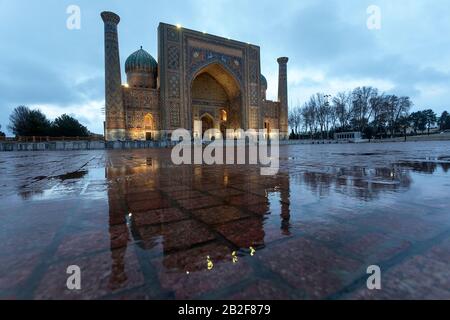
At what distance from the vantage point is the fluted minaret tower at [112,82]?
22.0 metres

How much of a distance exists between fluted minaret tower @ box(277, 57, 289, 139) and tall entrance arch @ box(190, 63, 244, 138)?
690 centimetres

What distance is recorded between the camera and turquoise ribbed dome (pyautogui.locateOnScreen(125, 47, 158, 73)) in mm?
27953

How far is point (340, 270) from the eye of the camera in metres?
0.86

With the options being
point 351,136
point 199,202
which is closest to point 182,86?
point 199,202

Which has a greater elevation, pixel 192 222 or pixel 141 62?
pixel 141 62

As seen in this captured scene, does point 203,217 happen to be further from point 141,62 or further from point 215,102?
point 215,102

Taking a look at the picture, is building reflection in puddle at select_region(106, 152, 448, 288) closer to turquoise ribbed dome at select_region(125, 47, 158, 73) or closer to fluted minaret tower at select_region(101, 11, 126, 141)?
fluted minaret tower at select_region(101, 11, 126, 141)

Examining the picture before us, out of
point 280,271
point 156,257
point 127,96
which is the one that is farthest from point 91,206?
point 127,96

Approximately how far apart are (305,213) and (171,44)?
26.8 m

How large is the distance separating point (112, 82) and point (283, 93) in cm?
2134

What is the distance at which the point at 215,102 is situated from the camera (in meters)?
32.0

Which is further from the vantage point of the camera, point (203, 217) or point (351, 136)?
point (351, 136)

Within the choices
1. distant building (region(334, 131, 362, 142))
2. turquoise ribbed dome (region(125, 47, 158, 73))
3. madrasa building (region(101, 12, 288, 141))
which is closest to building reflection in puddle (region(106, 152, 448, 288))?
madrasa building (region(101, 12, 288, 141))

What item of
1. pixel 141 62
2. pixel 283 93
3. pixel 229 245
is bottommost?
pixel 229 245
